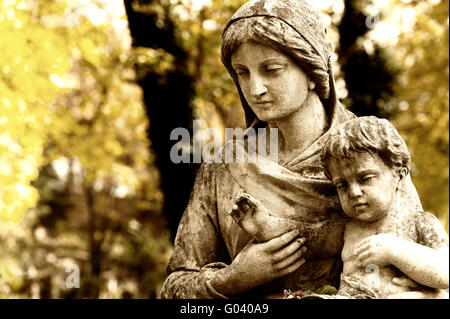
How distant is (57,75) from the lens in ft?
36.6

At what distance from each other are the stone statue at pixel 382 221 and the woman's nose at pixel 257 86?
606 millimetres

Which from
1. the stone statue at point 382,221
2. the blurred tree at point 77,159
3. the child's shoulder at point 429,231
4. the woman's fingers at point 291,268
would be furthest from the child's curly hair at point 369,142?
the blurred tree at point 77,159

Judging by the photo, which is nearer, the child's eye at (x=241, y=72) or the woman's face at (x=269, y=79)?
the woman's face at (x=269, y=79)

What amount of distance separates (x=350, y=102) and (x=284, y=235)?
8.61m

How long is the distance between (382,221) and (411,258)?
33 cm

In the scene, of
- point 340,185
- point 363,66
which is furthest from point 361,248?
point 363,66

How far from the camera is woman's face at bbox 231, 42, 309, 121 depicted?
523 centimetres

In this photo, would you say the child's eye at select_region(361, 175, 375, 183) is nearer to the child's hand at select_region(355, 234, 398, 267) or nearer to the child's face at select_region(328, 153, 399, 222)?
the child's face at select_region(328, 153, 399, 222)

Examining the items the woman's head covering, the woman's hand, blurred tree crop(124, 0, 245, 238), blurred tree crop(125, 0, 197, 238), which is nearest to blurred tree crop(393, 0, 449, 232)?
blurred tree crop(124, 0, 245, 238)

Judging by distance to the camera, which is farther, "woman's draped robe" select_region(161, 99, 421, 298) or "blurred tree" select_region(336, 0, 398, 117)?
"blurred tree" select_region(336, 0, 398, 117)

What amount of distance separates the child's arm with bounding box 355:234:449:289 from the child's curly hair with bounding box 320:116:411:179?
1.29ft

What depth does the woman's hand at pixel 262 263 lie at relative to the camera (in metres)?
5.12

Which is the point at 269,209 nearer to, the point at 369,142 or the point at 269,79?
the point at 269,79

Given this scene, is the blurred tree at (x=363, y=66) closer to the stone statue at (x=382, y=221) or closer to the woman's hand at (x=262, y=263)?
the woman's hand at (x=262, y=263)
